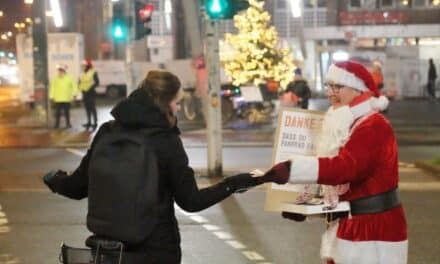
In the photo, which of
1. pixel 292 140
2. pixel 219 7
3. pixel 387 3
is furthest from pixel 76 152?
pixel 387 3

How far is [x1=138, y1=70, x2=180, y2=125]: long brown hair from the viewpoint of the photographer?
146 inches

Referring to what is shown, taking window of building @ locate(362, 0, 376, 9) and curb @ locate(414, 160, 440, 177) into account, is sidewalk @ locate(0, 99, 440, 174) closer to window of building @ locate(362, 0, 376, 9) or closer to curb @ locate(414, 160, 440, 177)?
curb @ locate(414, 160, 440, 177)

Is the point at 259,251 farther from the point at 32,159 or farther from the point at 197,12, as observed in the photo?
the point at 197,12

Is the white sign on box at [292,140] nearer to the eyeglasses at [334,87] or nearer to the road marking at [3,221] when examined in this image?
the eyeglasses at [334,87]

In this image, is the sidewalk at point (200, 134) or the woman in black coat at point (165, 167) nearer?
the woman in black coat at point (165, 167)

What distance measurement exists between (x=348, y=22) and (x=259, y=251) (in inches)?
1567

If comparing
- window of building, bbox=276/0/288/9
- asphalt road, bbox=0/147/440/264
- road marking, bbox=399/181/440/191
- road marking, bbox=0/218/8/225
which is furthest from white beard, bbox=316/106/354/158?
window of building, bbox=276/0/288/9

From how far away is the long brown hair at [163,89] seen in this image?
3.71m

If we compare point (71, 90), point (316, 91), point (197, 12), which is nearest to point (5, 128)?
point (71, 90)

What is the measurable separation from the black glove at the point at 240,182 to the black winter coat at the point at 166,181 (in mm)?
20

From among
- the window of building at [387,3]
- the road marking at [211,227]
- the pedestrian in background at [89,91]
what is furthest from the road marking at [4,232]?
the window of building at [387,3]

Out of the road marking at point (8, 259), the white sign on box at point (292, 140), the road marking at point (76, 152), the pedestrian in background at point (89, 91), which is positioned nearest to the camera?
the white sign on box at point (292, 140)

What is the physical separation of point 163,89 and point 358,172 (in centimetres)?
103

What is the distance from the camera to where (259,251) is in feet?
26.2
